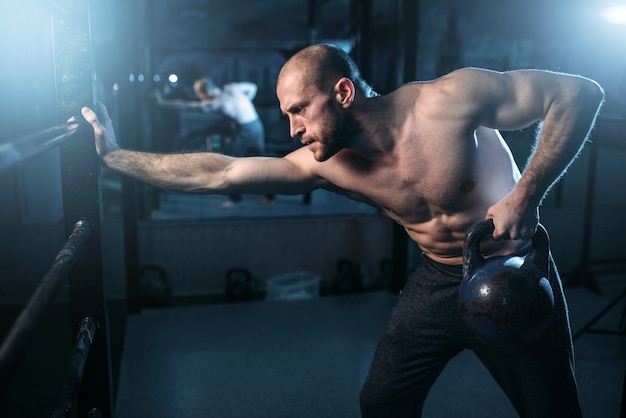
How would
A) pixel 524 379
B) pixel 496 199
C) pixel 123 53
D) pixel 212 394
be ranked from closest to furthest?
pixel 524 379
pixel 496 199
pixel 212 394
pixel 123 53

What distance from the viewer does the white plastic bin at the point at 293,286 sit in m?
4.11

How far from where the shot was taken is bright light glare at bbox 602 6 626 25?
2.88m

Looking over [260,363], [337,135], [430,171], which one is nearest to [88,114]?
[337,135]

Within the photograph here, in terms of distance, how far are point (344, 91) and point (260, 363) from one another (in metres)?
1.92

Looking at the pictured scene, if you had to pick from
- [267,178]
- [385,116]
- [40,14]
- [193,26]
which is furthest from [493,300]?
[193,26]

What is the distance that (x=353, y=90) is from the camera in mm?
1581

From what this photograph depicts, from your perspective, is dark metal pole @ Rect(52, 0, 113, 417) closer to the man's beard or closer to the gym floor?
the man's beard

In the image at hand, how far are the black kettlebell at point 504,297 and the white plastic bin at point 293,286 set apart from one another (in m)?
2.77

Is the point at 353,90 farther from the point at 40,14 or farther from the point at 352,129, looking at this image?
the point at 40,14

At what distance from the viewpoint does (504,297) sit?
1.35 m

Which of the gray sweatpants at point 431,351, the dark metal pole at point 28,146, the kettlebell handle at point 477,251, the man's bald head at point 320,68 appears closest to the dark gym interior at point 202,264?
the dark metal pole at point 28,146

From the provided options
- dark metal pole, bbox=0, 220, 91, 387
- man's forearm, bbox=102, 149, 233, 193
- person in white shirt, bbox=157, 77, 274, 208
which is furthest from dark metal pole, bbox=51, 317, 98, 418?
person in white shirt, bbox=157, 77, 274, 208

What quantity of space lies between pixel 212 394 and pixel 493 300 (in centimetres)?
177

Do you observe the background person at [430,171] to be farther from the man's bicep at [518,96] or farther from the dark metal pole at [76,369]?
the dark metal pole at [76,369]
